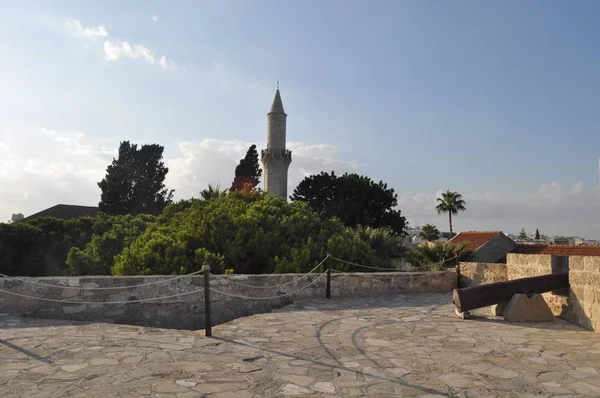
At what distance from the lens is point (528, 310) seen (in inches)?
262

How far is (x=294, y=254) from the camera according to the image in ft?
36.9

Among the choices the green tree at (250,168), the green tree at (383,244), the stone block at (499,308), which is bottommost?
the stone block at (499,308)

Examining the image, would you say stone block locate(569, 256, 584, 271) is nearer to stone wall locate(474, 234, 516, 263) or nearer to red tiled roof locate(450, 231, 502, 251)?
red tiled roof locate(450, 231, 502, 251)

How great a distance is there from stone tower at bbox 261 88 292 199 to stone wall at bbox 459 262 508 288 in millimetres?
29185

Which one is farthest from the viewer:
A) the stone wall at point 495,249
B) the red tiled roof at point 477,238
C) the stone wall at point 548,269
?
the red tiled roof at point 477,238

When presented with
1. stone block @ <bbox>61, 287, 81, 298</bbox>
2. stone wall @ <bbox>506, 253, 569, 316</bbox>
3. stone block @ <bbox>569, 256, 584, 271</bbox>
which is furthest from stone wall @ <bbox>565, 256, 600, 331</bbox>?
stone block @ <bbox>61, 287, 81, 298</bbox>

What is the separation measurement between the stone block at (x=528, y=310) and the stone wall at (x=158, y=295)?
9.92 feet

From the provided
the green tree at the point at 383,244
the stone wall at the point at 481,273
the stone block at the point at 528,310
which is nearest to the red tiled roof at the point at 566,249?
the green tree at the point at 383,244

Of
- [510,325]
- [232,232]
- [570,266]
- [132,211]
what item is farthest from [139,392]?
[132,211]

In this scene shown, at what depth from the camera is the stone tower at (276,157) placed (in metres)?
39.7

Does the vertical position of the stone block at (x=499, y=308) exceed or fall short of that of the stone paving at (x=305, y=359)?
it exceeds it

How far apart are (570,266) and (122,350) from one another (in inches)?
233

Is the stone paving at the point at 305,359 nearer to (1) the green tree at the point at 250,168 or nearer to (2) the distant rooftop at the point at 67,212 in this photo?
(1) the green tree at the point at 250,168

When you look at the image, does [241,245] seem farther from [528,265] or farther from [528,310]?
[528,310]
